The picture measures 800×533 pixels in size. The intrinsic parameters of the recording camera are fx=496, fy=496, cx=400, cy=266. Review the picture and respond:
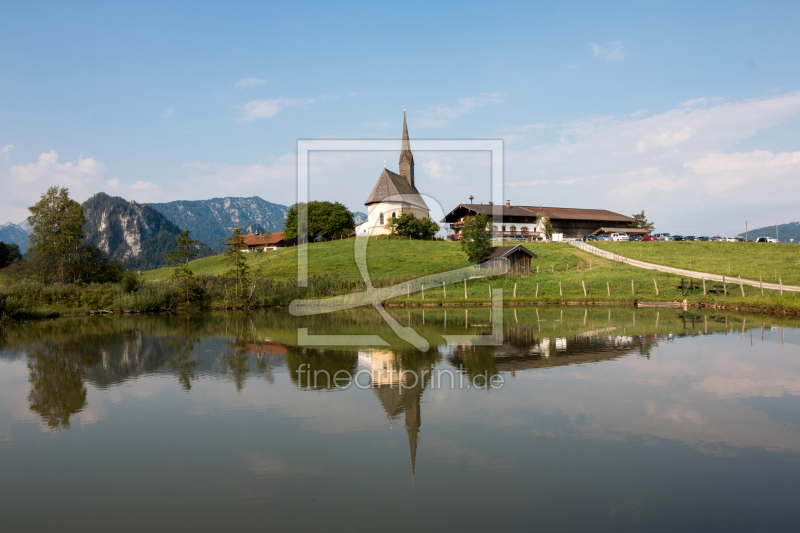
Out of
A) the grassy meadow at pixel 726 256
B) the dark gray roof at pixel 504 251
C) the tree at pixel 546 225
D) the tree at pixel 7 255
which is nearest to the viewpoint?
the grassy meadow at pixel 726 256

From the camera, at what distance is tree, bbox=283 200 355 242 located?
278 feet

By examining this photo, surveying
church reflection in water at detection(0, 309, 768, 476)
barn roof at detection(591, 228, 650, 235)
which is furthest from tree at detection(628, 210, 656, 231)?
church reflection in water at detection(0, 309, 768, 476)

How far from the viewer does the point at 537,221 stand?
8312 centimetres

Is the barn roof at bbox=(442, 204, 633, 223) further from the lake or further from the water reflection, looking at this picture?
the lake

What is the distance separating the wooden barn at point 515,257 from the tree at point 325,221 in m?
43.1

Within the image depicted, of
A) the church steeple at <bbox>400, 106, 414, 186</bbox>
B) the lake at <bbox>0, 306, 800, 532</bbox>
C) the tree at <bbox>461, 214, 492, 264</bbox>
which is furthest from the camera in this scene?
the church steeple at <bbox>400, 106, 414, 186</bbox>

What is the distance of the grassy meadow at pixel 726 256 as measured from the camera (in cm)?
4083

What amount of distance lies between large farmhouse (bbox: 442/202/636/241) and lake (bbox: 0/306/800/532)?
205 feet

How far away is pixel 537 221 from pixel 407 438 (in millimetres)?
78211

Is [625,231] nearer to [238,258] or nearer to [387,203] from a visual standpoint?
[387,203]

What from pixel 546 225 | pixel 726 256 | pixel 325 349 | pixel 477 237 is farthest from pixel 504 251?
pixel 546 225

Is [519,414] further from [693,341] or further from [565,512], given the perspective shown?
[693,341]

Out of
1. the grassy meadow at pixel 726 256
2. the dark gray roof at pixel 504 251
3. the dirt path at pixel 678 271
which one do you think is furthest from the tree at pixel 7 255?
the grassy meadow at pixel 726 256

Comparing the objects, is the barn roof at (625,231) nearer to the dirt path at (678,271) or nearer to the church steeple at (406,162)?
the dirt path at (678,271)
